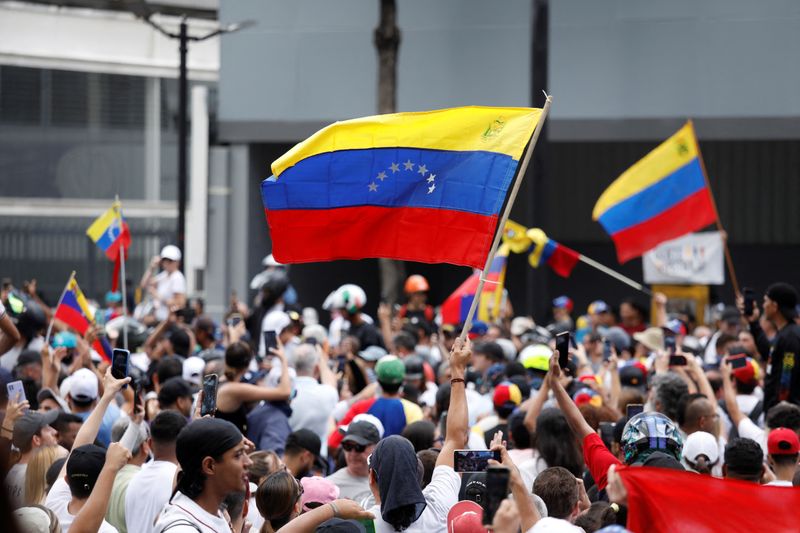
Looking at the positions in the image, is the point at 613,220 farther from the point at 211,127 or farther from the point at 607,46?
the point at 211,127

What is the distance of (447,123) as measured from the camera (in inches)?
257

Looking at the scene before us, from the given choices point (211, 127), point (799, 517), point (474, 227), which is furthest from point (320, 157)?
point (211, 127)

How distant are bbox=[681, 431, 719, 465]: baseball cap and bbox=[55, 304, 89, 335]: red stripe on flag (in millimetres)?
5625

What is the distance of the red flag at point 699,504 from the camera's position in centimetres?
390

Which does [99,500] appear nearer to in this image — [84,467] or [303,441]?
[84,467]

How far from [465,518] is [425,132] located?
2644 mm

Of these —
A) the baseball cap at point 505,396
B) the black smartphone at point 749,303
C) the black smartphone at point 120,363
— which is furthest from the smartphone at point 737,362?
the black smartphone at point 120,363

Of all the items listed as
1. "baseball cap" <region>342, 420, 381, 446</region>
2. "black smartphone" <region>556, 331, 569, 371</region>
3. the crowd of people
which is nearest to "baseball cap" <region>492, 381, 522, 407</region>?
the crowd of people

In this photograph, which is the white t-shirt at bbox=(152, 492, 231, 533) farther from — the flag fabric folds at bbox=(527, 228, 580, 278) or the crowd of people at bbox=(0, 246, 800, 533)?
the flag fabric folds at bbox=(527, 228, 580, 278)

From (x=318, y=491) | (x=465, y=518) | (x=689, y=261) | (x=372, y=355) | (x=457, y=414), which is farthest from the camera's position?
(x=689, y=261)

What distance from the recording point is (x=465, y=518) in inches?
177

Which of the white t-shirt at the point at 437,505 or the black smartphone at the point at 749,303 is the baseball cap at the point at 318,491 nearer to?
the white t-shirt at the point at 437,505

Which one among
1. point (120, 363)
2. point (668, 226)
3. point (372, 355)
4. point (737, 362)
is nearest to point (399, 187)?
point (120, 363)

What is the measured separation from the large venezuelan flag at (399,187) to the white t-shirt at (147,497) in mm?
1518
